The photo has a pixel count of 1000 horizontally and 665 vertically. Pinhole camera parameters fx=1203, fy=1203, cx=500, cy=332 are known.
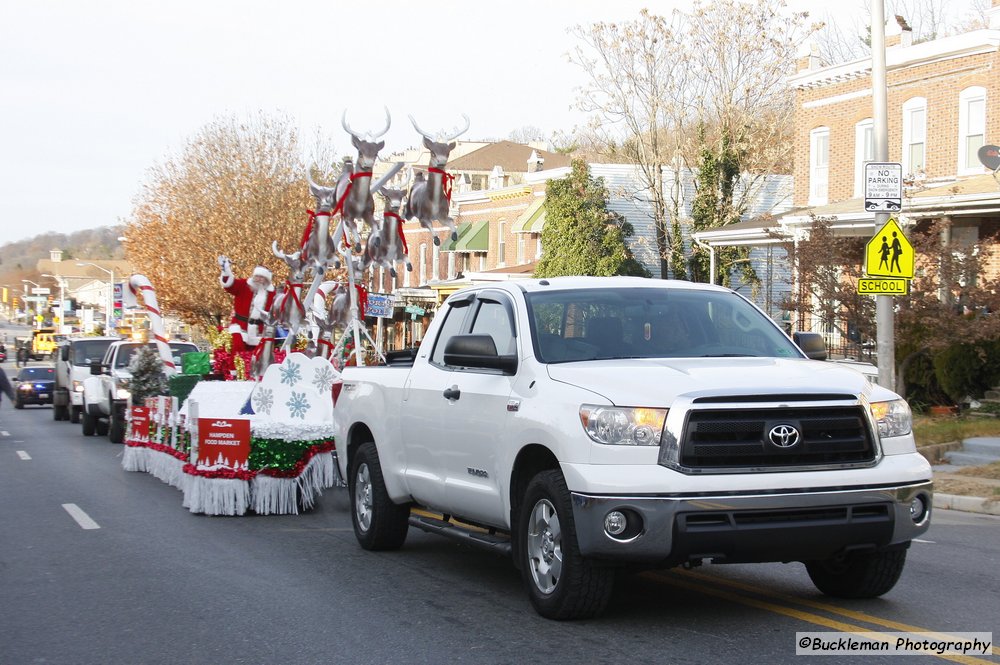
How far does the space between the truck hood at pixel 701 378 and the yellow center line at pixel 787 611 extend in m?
1.25

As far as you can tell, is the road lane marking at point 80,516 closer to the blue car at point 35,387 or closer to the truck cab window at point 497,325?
the truck cab window at point 497,325

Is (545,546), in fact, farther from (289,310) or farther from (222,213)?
(222,213)

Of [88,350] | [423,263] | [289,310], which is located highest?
[423,263]

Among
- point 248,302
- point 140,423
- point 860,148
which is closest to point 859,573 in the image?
point 140,423

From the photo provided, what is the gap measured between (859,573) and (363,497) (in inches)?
160

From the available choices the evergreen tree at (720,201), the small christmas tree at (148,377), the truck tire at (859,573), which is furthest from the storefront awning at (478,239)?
the truck tire at (859,573)

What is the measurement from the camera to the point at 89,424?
25.4 meters

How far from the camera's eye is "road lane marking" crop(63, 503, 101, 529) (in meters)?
11.4

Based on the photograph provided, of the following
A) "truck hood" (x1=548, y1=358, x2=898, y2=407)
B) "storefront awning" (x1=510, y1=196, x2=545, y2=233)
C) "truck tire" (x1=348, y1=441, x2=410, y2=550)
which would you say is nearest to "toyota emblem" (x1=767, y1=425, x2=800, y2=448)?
"truck hood" (x1=548, y1=358, x2=898, y2=407)

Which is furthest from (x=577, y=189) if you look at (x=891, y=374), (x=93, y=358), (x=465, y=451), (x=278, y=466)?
(x=465, y=451)

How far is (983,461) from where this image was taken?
51.8ft

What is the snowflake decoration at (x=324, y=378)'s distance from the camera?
13.4 meters

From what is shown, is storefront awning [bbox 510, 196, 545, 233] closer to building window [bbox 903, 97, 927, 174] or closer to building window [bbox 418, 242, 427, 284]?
building window [bbox 418, 242, 427, 284]

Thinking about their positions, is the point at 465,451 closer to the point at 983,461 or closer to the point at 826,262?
the point at 983,461
